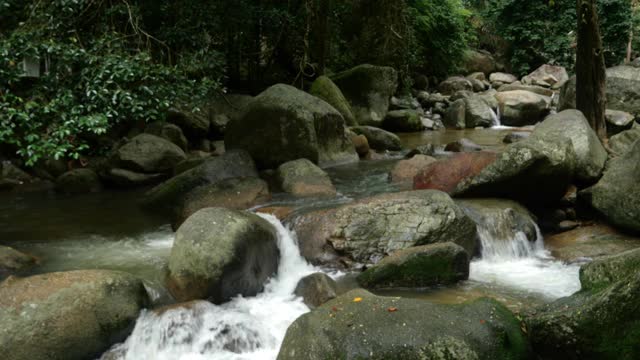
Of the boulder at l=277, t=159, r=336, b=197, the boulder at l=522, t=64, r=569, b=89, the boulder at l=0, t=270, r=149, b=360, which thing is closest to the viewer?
the boulder at l=0, t=270, r=149, b=360

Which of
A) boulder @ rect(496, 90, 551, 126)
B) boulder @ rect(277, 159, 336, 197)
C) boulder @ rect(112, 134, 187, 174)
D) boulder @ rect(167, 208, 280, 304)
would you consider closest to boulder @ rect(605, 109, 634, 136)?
boulder @ rect(277, 159, 336, 197)

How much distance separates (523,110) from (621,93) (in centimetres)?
539

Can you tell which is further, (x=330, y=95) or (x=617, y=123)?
(x=330, y=95)

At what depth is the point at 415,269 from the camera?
589cm

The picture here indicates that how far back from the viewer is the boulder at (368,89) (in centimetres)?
1752

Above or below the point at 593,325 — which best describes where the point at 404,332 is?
below

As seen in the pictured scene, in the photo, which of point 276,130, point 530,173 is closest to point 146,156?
point 276,130

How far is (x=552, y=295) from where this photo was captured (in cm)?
579

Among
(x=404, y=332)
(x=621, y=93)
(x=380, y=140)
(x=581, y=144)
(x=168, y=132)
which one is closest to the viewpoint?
(x=404, y=332)

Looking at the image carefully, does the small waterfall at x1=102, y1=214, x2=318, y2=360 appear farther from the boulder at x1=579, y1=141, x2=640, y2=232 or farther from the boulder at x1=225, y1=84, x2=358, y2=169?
the boulder at x1=225, y1=84, x2=358, y2=169

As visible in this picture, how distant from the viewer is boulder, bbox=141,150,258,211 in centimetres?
902

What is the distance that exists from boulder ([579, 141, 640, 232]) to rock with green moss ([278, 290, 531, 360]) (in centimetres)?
350

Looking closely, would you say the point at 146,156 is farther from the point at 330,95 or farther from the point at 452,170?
the point at 452,170

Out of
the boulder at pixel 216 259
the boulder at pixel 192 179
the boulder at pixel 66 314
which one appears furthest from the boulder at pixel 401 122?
the boulder at pixel 66 314
